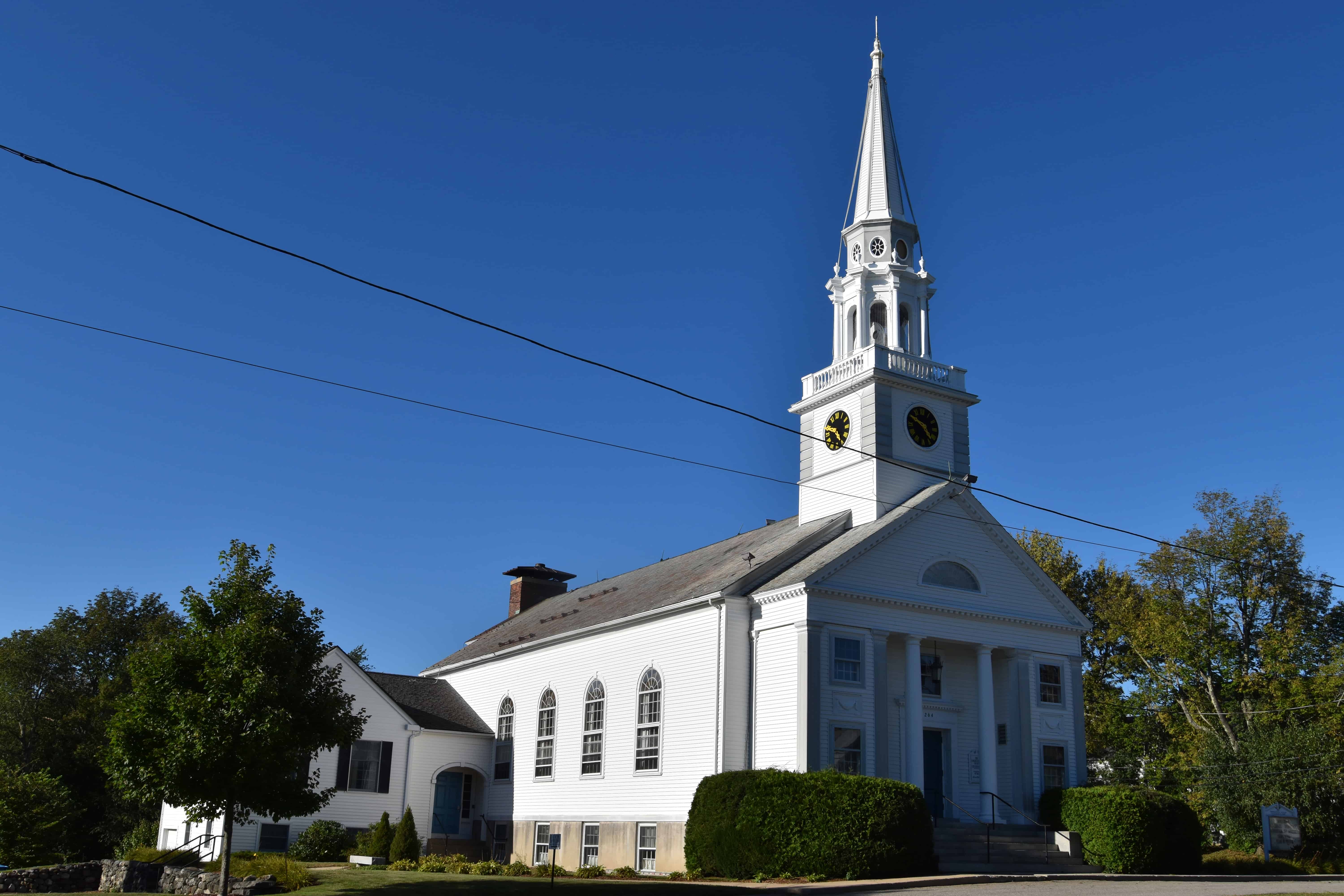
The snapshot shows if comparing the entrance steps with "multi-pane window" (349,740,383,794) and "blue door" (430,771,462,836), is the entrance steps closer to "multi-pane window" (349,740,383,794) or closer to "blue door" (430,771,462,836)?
"blue door" (430,771,462,836)

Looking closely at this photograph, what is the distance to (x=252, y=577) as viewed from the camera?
22391mm

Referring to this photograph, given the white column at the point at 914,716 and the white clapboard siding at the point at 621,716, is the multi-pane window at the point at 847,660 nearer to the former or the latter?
the white column at the point at 914,716

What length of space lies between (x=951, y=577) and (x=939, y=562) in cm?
59

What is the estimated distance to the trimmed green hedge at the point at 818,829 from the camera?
22.4m

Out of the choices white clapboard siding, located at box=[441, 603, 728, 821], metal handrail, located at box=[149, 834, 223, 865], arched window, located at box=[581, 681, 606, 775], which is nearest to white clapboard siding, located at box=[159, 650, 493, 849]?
metal handrail, located at box=[149, 834, 223, 865]

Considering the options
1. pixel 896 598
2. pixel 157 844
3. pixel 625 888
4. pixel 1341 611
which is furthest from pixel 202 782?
pixel 1341 611

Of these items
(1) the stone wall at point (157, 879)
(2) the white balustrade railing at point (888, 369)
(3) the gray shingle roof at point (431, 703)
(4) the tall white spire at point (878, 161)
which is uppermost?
(4) the tall white spire at point (878, 161)

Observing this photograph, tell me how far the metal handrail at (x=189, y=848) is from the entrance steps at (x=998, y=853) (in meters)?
16.5

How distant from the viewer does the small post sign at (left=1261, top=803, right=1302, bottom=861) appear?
29.8 meters

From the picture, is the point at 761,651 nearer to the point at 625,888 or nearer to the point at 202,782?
the point at 625,888

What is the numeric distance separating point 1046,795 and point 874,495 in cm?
883

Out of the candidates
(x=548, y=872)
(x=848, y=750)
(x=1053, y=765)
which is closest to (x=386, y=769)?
(x=548, y=872)

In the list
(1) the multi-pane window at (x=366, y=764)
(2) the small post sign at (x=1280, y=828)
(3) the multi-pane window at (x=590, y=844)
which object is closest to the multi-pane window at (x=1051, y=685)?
(2) the small post sign at (x=1280, y=828)

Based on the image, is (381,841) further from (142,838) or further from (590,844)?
(142,838)
